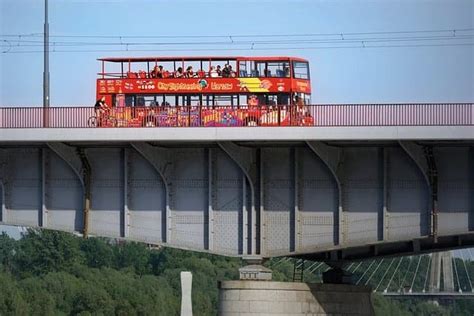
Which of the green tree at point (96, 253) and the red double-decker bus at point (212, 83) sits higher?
the red double-decker bus at point (212, 83)

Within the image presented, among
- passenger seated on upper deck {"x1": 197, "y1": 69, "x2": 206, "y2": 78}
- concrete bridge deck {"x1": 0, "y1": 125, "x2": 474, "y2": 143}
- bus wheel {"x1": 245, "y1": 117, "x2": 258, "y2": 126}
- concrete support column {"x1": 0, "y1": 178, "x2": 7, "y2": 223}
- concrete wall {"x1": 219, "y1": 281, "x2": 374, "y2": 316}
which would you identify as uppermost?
passenger seated on upper deck {"x1": 197, "y1": 69, "x2": 206, "y2": 78}

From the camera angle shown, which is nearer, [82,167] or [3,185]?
[82,167]

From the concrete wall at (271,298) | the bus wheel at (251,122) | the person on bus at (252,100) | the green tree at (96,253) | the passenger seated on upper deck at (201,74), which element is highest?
the passenger seated on upper deck at (201,74)

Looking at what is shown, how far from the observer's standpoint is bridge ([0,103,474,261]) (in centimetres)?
5772

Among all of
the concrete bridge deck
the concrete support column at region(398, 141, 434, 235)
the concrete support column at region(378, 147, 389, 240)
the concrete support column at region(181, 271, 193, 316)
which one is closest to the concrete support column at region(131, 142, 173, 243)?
Answer: the concrete support column at region(181, 271, 193, 316)

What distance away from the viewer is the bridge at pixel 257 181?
57.7 m

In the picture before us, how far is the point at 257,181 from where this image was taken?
59.6 metres

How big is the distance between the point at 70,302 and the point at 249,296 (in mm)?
68456

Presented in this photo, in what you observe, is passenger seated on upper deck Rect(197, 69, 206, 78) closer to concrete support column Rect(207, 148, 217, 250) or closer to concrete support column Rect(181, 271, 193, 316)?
concrete support column Rect(207, 148, 217, 250)

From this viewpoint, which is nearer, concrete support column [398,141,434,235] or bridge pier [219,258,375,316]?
concrete support column [398,141,434,235]

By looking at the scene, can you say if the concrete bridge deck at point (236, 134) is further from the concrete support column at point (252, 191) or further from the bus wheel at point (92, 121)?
the bus wheel at point (92, 121)

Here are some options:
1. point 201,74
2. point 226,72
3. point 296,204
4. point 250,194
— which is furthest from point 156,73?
point 296,204

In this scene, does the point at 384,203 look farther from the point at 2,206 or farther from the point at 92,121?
the point at 2,206

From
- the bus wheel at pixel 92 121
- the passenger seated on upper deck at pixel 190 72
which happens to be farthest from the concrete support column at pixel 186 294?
the passenger seated on upper deck at pixel 190 72
